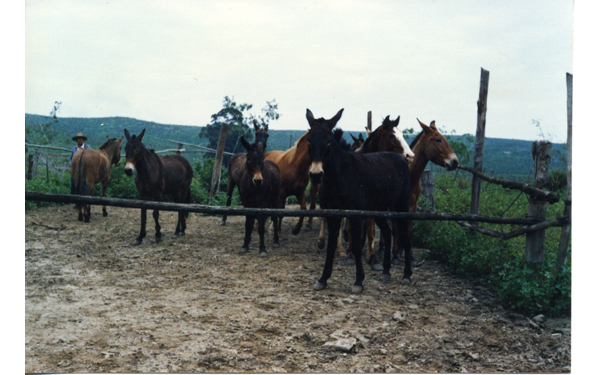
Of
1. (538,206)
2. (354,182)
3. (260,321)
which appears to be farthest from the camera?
(354,182)

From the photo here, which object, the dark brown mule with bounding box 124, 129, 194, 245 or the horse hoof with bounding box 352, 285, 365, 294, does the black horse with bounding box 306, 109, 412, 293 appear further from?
the dark brown mule with bounding box 124, 129, 194, 245

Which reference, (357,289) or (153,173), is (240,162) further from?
(357,289)

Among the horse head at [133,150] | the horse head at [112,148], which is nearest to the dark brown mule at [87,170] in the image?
the horse head at [112,148]

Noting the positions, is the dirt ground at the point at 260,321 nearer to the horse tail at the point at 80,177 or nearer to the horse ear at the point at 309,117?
the horse ear at the point at 309,117

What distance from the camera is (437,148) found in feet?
19.7

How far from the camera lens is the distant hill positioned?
1789cm

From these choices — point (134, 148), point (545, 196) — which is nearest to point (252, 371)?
point (545, 196)

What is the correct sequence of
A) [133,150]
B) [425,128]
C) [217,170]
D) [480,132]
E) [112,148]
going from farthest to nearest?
[217,170]
[112,148]
[133,150]
[425,128]
[480,132]

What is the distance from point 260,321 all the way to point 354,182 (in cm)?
189

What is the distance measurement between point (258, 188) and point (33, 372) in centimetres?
407

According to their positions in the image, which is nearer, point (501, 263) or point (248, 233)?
point (501, 263)

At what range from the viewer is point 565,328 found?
3.66m

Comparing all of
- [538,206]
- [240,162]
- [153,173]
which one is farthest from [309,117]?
[240,162]

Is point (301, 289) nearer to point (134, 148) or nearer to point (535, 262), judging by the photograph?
point (535, 262)
